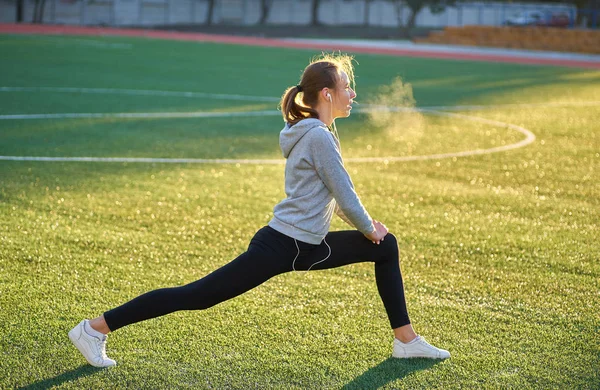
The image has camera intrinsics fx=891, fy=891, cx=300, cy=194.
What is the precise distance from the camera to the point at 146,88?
15898 millimetres

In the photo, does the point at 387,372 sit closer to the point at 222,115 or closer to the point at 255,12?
the point at 222,115

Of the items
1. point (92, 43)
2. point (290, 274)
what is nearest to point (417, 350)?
point (290, 274)

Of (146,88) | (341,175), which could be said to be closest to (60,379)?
(341,175)

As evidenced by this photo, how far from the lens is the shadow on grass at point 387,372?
12.6 feet

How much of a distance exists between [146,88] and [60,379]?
41.1ft

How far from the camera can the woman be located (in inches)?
148

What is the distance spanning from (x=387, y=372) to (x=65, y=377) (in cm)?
141

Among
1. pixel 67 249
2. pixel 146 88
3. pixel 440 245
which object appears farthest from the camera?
pixel 146 88

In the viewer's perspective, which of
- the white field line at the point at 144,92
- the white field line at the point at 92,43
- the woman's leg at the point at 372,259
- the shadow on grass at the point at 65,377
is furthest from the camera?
the white field line at the point at 92,43

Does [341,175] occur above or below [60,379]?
above

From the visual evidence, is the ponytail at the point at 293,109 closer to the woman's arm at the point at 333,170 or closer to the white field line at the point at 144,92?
the woman's arm at the point at 333,170

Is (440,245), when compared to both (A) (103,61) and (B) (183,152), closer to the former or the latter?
(B) (183,152)

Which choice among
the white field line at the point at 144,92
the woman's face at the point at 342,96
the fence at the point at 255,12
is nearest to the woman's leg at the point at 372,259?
the woman's face at the point at 342,96

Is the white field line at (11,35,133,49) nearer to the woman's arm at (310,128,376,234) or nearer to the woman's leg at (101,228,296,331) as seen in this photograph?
the woman's leg at (101,228,296,331)
